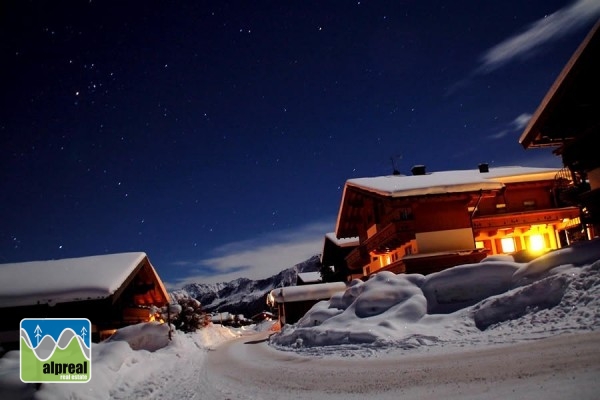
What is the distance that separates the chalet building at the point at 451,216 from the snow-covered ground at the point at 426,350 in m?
3.82

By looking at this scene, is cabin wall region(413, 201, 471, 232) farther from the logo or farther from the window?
the logo

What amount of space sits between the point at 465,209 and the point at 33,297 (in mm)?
22575

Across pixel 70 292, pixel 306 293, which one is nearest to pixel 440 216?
pixel 306 293

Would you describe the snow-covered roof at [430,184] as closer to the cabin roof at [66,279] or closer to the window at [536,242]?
the window at [536,242]

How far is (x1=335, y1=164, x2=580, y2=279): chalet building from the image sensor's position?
71.8 feet

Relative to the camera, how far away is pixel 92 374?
9.05 m

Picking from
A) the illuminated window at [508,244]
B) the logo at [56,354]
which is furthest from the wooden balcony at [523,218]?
the logo at [56,354]

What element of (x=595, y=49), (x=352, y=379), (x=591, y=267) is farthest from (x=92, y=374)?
(x=595, y=49)

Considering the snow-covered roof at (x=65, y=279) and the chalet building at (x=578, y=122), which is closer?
the chalet building at (x=578, y=122)

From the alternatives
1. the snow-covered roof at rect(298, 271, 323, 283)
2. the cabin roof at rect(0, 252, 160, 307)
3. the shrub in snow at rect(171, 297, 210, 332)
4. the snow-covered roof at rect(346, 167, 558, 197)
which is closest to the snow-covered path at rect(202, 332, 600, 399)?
the cabin roof at rect(0, 252, 160, 307)

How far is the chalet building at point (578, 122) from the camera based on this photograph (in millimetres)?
14297

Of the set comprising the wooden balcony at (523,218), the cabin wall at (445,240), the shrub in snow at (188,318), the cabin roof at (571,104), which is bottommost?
the shrub in snow at (188,318)

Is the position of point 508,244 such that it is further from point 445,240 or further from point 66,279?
point 66,279

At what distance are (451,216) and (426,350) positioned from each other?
45.5ft
